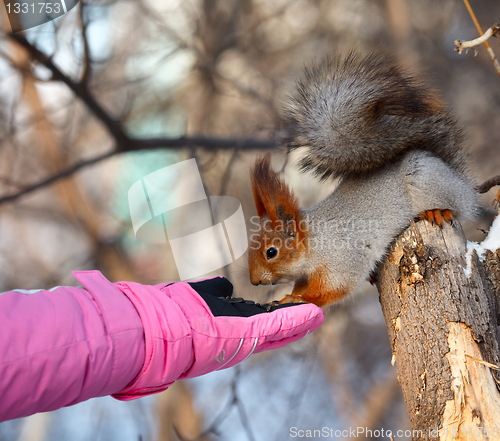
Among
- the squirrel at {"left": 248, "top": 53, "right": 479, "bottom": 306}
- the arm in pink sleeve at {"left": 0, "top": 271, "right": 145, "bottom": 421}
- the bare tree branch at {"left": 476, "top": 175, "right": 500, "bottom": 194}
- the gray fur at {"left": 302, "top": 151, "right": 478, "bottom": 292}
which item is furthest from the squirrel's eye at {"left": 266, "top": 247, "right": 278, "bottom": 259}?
the bare tree branch at {"left": 476, "top": 175, "right": 500, "bottom": 194}

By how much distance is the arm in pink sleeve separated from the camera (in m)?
0.53

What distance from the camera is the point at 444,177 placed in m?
1.06

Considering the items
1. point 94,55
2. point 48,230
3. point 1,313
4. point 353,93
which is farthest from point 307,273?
point 94,55

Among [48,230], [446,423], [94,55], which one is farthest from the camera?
[94,55]

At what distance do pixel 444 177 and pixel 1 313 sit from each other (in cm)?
116

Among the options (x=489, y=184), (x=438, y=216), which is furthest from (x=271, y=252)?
(x=489, y=184)

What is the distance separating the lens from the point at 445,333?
0.84 m

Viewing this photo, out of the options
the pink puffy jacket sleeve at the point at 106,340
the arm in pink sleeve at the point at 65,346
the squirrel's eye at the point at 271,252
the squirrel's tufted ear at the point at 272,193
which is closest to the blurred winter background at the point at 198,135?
the squirrel's eye at the point at 271,252

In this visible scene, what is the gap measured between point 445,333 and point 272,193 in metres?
0.62

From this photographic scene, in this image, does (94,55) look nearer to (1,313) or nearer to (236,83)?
(236,83)

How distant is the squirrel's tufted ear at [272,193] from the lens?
1130 mm

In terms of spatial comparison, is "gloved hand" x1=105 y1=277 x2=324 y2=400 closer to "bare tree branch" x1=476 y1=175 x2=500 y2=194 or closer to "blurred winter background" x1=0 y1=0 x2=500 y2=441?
"blurred winter background" x1=0 y1=0 x2=500 y2=441

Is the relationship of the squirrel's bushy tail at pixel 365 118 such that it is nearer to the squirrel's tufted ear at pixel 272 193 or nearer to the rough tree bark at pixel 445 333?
the squirrel's tufted ear at pixel 272 193

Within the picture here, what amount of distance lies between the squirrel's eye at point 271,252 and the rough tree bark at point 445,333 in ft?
1.21
